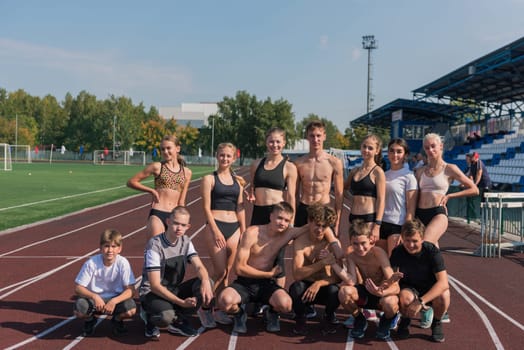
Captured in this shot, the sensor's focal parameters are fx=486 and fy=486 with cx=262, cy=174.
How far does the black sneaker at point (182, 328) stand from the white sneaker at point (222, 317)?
0.35 meters

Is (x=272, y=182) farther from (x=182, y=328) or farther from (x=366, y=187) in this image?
(x=182, y=328)

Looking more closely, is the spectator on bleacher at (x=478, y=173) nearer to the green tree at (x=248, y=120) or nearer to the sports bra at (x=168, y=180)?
the sports bra at (x=168, y=180)

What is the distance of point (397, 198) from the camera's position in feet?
17.7

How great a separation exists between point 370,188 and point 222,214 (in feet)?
5.39

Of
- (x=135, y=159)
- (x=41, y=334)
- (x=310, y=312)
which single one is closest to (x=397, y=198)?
(x=310, y=312)

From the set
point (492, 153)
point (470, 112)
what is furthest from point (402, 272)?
point (470, 112)

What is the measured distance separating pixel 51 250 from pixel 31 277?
86.8 inches

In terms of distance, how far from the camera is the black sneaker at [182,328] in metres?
4.66

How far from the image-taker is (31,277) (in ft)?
22.7

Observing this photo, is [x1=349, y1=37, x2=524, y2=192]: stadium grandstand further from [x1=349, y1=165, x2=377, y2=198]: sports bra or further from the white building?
the white building

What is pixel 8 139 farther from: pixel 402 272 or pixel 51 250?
pixel 402 272

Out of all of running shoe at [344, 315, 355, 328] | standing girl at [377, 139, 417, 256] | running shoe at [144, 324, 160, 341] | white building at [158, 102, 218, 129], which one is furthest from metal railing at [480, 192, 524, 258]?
white building at [158, 102, 218, 129]

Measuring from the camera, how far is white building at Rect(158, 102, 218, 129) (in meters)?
109

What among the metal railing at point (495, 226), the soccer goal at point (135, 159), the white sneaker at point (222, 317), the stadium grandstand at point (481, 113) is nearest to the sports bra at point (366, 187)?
the white sneaker at point (222, 317)
